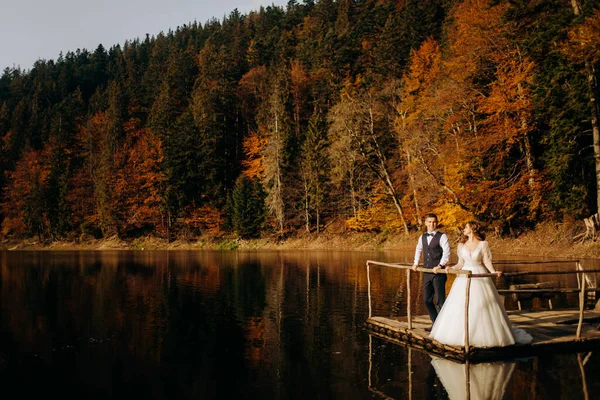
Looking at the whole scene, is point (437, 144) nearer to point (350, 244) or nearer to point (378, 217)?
point (378, 217)

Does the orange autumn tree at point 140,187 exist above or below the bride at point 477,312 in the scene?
above

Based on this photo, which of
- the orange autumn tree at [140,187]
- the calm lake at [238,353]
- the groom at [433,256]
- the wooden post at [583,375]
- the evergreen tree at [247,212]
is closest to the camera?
the wooden post at [583,375]

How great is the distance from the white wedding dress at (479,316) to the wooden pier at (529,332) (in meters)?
0.16

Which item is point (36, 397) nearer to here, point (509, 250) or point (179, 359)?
point (179, 359)

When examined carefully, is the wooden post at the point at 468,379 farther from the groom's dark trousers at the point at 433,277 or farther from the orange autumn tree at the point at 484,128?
the orange autumn tree at the point at 484,128

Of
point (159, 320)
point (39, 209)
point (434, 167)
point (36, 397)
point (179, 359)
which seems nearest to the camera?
point (36, 397)

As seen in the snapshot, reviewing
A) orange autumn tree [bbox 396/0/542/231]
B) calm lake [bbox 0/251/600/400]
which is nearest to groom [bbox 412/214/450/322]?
calm lake [bbox 0/251/600/400]

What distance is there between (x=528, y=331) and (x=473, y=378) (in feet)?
11.7

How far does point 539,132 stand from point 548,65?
5.01 meters

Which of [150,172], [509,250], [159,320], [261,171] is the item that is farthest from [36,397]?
[150,172]

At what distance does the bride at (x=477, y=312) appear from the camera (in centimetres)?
901

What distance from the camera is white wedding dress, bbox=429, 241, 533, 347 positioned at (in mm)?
9008

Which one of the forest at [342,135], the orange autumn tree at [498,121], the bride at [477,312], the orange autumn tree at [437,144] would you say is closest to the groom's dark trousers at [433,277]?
the bride at [477,312]

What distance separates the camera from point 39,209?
68.3 meters
